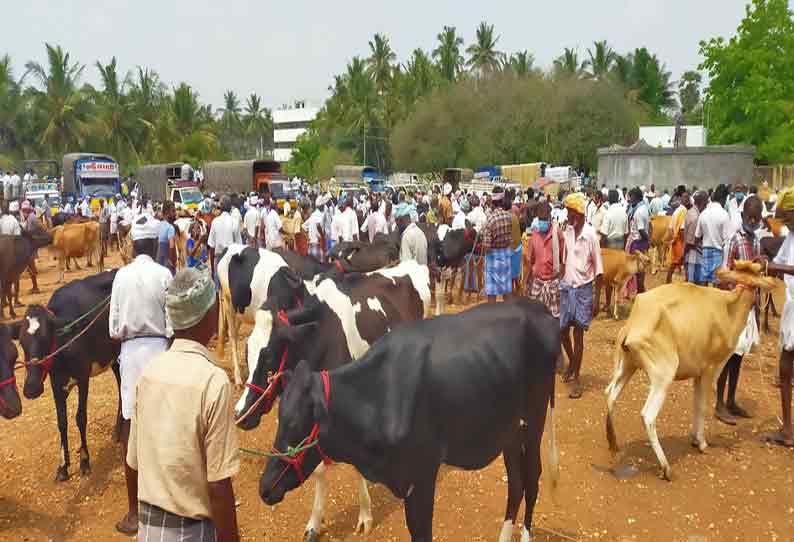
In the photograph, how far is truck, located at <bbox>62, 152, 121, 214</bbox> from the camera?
32.4 m

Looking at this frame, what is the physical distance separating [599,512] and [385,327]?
7.28ft

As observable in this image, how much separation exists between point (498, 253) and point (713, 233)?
2845mm

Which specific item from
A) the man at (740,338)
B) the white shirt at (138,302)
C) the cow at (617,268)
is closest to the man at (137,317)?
the white shirt at (138,302)

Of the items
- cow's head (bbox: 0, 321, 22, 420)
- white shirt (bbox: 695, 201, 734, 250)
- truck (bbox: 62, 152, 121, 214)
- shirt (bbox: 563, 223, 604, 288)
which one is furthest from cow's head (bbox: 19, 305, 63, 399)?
truck (bbox: 62, 152, 121, 214)

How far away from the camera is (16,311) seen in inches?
503

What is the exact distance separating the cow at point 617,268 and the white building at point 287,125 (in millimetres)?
88484

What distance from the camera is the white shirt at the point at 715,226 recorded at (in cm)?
886

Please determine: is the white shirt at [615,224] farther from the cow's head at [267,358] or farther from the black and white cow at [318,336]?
the cow's head at [267,358]

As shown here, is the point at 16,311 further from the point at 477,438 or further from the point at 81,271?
the point at 477,438

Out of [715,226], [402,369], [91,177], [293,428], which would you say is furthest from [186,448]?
[91,177]

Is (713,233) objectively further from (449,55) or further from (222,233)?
(449,55)

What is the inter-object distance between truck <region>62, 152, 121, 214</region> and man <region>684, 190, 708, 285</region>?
92.9 ft

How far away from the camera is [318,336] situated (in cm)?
Answer: 500

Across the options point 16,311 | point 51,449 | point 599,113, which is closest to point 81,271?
point 16,311
